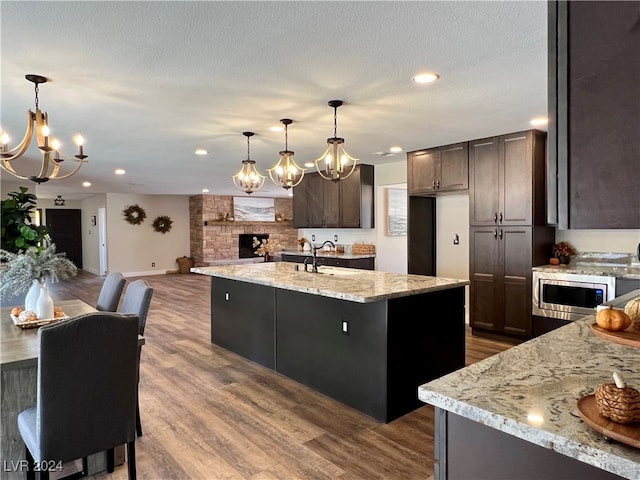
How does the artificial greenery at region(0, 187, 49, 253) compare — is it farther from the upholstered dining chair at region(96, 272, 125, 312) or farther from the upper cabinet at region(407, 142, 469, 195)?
the upper cabinet at region(407, 142, 469, 195)

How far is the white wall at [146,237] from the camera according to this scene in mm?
11383

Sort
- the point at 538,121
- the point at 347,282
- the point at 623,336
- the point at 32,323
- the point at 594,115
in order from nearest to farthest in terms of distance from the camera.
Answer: the point at 594,115 → the point at 623,336 → the point at 32,323 → the point at 347,282 → the point at 538,121

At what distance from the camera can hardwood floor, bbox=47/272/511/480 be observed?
2297mm

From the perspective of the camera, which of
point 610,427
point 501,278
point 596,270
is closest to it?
point 610,427

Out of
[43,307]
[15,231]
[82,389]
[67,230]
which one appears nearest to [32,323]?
[43,307]

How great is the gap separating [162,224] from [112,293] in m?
9.30

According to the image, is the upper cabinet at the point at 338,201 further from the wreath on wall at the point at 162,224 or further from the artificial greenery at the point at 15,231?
the wreath on wall at the point at 162,224

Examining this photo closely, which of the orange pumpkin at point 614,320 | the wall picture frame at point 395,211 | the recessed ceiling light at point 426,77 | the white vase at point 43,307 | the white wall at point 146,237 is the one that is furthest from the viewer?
the white wall at point 146,237

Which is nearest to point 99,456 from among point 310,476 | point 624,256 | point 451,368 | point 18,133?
point 310,476

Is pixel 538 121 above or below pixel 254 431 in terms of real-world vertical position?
above

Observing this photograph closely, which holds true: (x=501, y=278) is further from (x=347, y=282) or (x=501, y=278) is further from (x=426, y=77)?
(x=426, y=77)

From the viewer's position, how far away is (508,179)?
4637mm

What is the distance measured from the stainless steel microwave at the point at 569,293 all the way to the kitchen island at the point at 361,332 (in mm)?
1525

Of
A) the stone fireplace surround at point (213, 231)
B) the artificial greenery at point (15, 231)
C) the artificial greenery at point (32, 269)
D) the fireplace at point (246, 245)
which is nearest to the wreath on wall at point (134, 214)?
the stone fireplace surround at point (213, 231)
